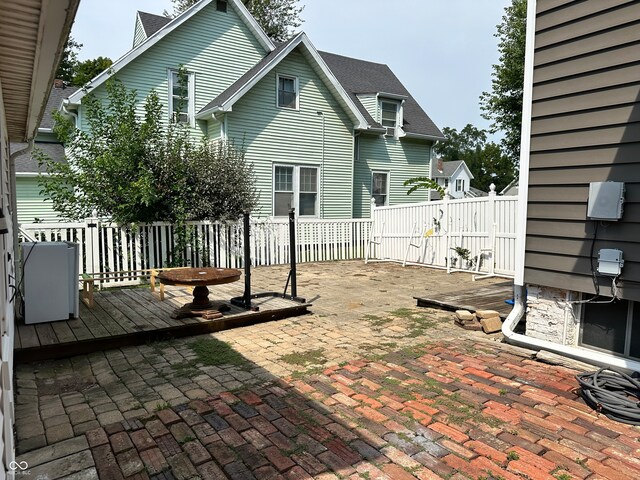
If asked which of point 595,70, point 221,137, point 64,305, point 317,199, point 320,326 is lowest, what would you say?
point 320,326

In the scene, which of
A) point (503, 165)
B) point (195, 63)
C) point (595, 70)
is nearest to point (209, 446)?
point (595, 70)

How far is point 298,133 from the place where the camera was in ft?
47.1

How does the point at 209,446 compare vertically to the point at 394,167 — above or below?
below

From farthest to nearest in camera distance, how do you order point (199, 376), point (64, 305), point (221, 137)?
point (221, 137) < point (64, 305) < point (199, 376)

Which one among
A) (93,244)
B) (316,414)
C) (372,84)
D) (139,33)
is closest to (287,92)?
(372,84)

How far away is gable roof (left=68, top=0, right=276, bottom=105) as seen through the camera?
37.8 ft

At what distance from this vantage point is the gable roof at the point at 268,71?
12552 millimetres

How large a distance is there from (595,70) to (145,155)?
8.38m

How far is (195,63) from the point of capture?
13523 mm

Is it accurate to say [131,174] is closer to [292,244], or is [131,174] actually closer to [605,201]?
[292,244]

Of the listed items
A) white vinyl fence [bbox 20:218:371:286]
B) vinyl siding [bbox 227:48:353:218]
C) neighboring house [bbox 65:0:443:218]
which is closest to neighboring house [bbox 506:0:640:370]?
white vinyl fence [bbox 20:218:371:286]

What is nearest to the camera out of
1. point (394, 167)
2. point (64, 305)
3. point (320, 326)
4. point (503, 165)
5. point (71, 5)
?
point (71, 5)

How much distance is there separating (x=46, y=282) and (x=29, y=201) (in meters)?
11.8

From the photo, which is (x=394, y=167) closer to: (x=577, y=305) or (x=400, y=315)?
(x=400, y=315)
